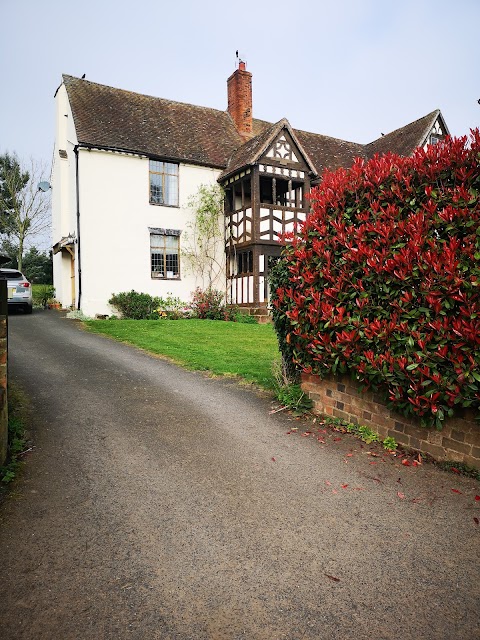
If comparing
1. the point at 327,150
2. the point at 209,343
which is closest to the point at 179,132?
the point at 327,150

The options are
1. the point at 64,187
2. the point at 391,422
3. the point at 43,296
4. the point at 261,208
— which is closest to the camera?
the point at 391,422

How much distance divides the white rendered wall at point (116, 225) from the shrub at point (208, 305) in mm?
781

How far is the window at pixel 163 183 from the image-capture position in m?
17.5

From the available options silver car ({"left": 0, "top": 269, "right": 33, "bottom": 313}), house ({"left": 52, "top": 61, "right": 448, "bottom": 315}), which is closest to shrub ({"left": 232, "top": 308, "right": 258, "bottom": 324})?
house ({"left": 52, "top": 61, "right": 448, "bottom": 315})

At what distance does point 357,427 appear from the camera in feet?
15.3

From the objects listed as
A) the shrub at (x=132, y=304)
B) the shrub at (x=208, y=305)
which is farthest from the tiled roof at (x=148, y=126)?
the shrub at (x=132, y=304)

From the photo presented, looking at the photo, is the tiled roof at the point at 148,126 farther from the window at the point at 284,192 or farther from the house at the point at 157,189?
the window at the point at 284,192

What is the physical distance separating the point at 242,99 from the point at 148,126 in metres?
5.89

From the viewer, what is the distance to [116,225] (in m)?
16.7

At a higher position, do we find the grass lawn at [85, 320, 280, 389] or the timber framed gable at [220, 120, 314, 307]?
the timber framed gable at [220, 120, 314, 307]

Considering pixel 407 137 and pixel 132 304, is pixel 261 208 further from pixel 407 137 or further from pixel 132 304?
pixel 407 137

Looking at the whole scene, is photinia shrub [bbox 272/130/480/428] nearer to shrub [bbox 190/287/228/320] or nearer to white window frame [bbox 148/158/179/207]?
shrub [bbox 190/287/228/320]

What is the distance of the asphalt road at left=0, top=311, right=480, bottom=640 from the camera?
2092 mm

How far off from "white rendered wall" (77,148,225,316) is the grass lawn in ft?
8.55
